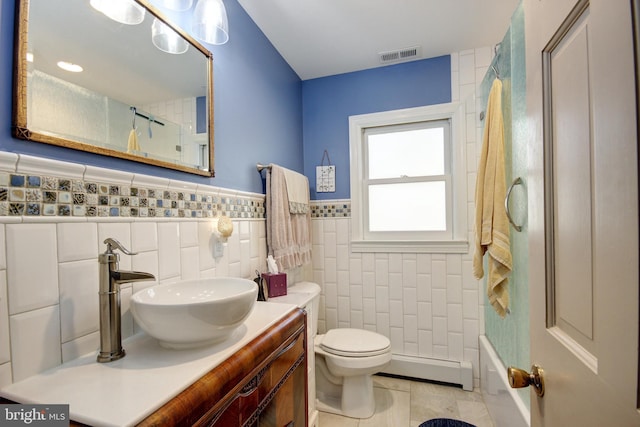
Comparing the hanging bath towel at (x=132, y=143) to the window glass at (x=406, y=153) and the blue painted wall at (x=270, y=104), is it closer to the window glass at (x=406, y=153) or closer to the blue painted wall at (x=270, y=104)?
the blue painted wall at (x=270, y=104)

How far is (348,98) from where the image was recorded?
2.39 m

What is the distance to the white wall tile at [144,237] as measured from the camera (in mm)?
968

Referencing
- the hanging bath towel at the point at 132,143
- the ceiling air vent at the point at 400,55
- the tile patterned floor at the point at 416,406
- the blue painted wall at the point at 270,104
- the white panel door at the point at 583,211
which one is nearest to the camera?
the white panel door at the point at 583,211

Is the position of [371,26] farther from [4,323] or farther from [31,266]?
[4,323]

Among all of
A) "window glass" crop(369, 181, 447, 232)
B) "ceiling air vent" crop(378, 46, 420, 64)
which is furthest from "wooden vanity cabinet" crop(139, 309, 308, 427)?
"ceiling air vent" crop(378, 46, 420, 64)

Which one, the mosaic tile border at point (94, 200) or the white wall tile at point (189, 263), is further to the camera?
the white wall tile at point (189, 263)

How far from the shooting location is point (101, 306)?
30.1 inches

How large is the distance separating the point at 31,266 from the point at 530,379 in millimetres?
1208

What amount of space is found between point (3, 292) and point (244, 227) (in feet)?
3.26

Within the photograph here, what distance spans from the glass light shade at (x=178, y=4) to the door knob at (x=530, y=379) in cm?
163

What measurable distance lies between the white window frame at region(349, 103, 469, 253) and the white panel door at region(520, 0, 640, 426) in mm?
1501

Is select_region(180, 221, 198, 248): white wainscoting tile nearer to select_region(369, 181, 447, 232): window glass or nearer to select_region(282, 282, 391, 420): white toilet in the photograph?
select_region(282, 282, 391, 420): white toilet

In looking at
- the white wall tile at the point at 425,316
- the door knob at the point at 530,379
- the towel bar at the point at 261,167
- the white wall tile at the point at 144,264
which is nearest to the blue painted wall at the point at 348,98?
the towel bar at the point at 261,167

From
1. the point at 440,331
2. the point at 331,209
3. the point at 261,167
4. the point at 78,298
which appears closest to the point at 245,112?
the point at 261,167
